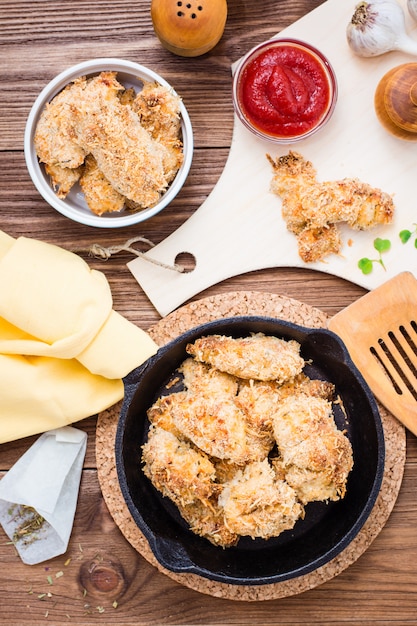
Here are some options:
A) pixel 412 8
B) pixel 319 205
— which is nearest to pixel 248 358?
pixel 319 205

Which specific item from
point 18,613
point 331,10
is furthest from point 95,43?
point 18,613

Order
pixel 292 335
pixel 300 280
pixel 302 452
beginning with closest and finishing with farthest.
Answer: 1. pixel 302 452
2. pixel 292 335
3. pixel 300 280

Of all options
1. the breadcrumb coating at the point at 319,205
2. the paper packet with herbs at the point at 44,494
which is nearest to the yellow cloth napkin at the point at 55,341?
the paper packet with herbs at the point at 44,494

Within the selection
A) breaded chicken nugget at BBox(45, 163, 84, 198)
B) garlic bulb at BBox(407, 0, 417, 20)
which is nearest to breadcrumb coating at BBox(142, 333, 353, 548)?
breaded chicken nugget at BBox(45, 163, 84, 198)

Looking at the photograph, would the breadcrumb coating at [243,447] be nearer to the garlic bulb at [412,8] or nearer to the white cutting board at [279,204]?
the white cutting board at [279,204]

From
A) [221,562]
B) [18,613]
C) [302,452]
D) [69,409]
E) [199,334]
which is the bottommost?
[18,613]

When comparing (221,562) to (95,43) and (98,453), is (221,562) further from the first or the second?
(95,43)

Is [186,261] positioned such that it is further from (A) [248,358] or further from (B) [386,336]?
(B) [386,336]
